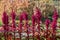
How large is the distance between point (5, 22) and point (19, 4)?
231 inches

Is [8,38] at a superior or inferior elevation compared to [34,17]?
inferior

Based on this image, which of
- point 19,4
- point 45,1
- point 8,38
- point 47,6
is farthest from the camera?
point 47,6

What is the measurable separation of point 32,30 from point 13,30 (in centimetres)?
33

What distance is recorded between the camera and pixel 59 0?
19453mm

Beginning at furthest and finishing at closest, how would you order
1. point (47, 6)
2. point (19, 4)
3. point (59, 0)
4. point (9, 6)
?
point (59, 0) → point (47, 6) → point (19, 4) → point (9, 6)

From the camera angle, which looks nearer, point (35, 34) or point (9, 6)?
point (35, 34)

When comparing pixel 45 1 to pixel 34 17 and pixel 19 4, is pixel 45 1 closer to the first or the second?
pixel 19 4

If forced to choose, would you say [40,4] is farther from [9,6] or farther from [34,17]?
[34,17]

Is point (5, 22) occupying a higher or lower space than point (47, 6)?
higher

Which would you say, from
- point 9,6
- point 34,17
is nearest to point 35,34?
point 34,17

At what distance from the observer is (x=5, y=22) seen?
3.81m

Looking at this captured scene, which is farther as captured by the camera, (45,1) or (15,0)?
(45,1)


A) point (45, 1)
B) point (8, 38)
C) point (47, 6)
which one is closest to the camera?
point (8, 38)

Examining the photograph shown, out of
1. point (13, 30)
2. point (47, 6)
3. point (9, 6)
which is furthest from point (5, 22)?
point (47, 6)
